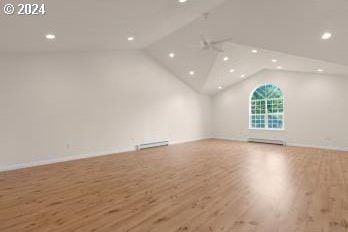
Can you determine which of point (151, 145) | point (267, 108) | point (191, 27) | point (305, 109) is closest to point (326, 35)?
point (191, 27)

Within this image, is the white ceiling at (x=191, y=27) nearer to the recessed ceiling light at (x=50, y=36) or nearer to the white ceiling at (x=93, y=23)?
the white ceiling at (x=93, y=23)

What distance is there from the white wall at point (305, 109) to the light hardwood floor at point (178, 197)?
8.11ft

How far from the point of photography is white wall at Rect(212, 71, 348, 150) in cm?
771

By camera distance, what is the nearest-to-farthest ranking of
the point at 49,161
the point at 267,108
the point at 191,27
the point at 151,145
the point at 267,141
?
the point at 49,161, the point at 191,27, the point at 151,145, the point at 267,141, the point at 267,108

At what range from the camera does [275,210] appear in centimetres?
287

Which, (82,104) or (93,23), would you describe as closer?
(93,23)

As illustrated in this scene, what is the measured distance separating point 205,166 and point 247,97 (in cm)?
570

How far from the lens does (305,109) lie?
332 inches

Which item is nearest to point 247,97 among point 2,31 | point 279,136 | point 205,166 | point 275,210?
point 279,136

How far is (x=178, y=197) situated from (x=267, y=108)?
7456 mm

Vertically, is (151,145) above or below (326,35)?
below

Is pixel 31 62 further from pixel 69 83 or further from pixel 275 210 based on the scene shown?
pixel 275 210

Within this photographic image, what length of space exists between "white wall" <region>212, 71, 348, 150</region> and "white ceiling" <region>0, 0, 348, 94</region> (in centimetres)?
74

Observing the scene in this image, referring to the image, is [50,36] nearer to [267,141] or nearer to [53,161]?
[53,161]
